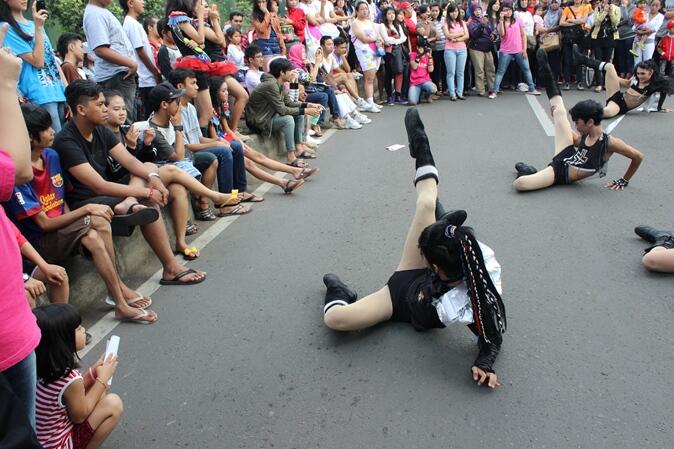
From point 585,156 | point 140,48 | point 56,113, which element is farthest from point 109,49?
point 585,156

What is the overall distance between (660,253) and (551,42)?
Answer: 9664 mm

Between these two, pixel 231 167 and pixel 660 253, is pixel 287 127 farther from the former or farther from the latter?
pixel 660 253

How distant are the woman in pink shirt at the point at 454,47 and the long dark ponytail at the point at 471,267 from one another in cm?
948

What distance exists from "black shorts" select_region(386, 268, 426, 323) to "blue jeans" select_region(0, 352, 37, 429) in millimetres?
2144

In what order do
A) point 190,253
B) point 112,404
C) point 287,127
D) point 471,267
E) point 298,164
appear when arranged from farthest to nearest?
point 287,127 < point 298,164 < point 190,253 < point 471,267 < point 112,404

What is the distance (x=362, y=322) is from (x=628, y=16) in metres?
11.8

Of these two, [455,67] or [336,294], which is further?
[455,67]

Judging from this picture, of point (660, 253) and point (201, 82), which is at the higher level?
point (201, 82)

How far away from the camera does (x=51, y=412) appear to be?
2.35 meters

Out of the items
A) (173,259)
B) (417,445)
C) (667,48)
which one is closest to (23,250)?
(173,259)

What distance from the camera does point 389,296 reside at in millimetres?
3588

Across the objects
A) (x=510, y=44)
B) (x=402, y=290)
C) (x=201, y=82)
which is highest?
(x=201, y=82)

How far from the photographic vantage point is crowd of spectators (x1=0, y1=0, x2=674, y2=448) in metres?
2.32

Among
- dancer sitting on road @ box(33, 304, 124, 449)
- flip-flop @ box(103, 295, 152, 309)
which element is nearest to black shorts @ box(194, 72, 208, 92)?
flip-flop @ box(103, 295, 152, 309)
